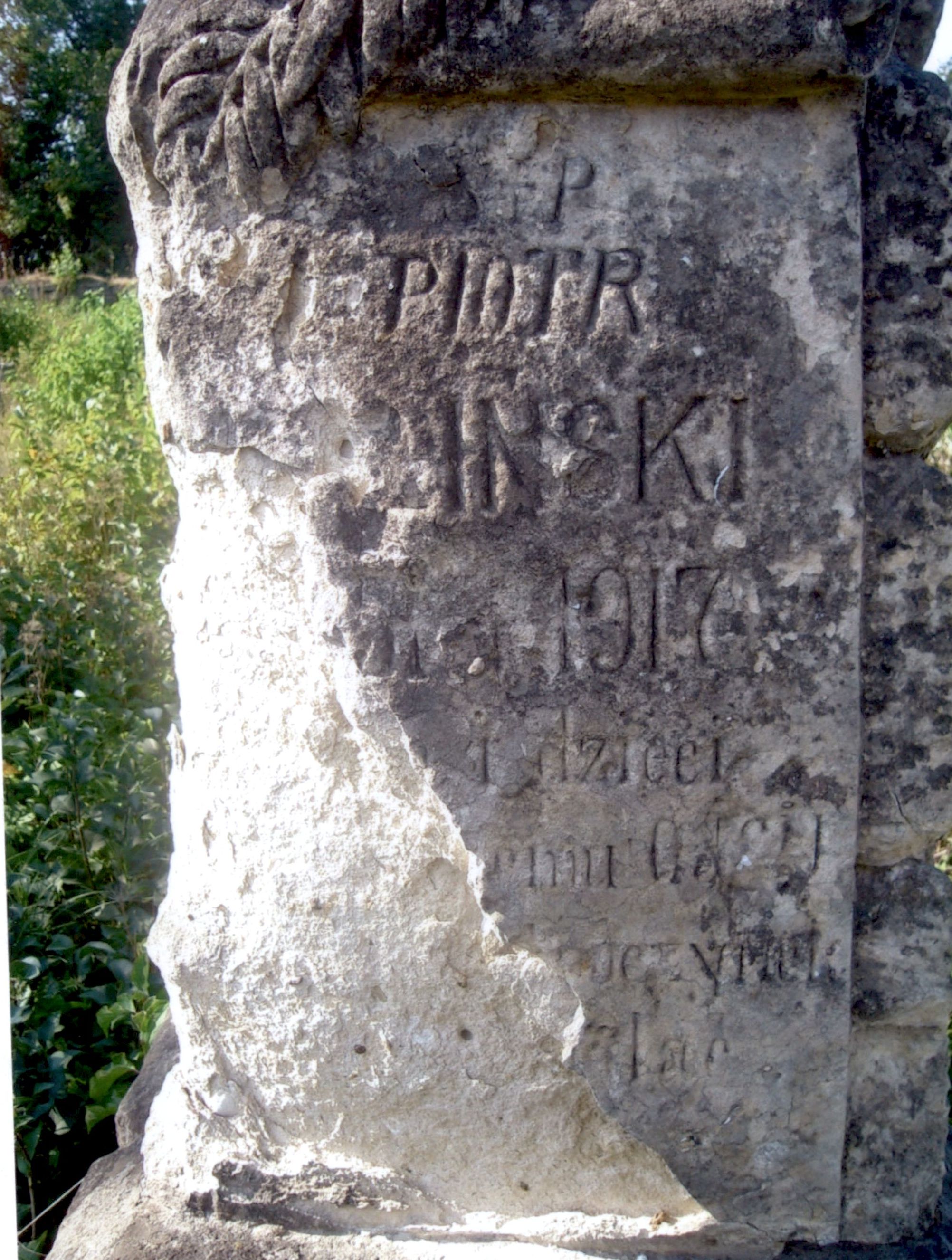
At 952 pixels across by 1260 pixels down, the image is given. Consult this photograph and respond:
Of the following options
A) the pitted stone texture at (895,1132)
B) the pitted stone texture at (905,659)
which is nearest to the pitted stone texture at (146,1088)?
the pitted stone texture at (895,1132)

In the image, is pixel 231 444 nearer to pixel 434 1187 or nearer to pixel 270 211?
pixel 270 211

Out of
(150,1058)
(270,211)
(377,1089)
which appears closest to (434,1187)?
(377,1089)

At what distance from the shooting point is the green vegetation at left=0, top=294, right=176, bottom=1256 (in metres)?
2.30

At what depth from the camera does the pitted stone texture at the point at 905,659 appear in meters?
1.52

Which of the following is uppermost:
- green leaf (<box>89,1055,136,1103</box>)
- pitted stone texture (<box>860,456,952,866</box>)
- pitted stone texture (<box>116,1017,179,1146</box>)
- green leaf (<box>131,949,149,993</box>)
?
pitted stone texture (<box>860,456,952,866</box>)

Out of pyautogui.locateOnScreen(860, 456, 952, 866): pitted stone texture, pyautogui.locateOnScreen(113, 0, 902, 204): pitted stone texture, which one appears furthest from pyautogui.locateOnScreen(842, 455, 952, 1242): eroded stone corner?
pyautogui.locateOnScreen(113, 0, 902, 204): pitted stone texture

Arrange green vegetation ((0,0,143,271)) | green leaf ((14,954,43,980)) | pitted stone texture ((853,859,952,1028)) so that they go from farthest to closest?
green vegetation ((0,0,143,271))
green leaf ((14,954,43,980))
pitted stone texture ((853,859,952,1028))

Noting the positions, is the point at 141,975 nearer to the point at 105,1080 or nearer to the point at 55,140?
the point at 105,1080

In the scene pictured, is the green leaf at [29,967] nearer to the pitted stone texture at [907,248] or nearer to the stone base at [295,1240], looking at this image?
the stone base at [295,1240]

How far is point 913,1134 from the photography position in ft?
5.64

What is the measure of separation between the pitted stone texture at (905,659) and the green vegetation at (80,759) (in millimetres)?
1609

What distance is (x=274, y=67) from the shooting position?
1405mm

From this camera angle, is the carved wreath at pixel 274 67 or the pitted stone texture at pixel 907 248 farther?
the pitted stone texture at pixel 907 248

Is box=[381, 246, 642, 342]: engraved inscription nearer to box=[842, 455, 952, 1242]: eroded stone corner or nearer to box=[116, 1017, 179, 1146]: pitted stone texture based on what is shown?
box=[842, 455, 952, 1242]: eroded stone corner
